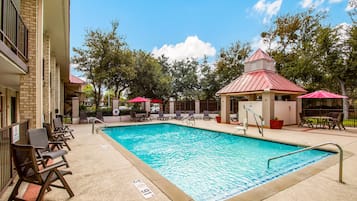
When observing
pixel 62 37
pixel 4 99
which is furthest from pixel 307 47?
pixel 4 99

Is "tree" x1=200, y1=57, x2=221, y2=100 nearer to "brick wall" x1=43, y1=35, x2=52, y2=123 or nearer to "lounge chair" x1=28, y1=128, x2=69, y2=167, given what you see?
"brick wall" x1=43, y1=35, x2=52, y2=123

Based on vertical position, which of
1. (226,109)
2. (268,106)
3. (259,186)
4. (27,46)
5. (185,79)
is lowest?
(259,186)

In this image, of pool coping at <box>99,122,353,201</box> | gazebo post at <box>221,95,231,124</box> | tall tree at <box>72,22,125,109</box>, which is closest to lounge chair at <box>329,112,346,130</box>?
gazebo post at <box>221,95,231,124</box>

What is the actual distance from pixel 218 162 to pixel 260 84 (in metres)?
8.66

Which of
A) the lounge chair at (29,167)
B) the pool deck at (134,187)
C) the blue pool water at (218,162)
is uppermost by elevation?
the lounge chair at (29,167)

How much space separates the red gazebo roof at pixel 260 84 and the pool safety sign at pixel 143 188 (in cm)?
1096

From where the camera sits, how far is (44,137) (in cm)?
458

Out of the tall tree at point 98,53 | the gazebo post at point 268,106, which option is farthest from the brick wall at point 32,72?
the gazebo post at point 268,106

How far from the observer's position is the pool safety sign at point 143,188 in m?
3.26

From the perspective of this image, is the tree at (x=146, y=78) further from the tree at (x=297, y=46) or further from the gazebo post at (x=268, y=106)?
the tree at (x=297, y=46)

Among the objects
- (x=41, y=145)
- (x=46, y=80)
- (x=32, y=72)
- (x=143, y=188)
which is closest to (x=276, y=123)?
(x=143, y=188)

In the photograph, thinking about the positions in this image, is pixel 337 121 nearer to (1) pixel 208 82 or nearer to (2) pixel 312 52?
(2) pixel 312 52

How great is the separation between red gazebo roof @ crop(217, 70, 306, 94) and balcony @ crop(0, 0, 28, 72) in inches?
483

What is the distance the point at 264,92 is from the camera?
497 inches
